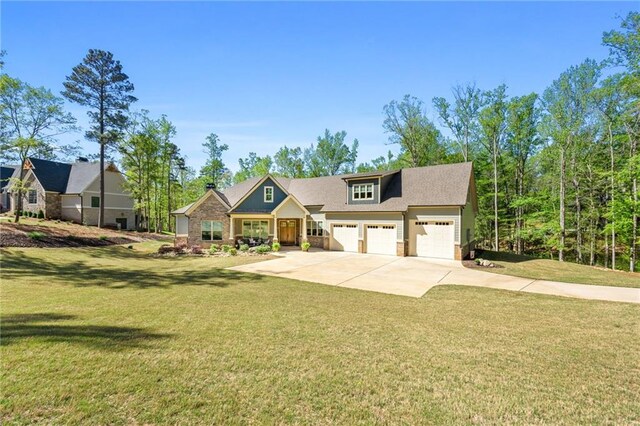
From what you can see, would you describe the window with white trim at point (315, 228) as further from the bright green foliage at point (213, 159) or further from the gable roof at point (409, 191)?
the bright green foliage at point (213, 159)

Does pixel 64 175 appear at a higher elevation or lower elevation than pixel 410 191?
higher

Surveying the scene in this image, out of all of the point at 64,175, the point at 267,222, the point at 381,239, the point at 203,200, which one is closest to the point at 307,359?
the point at 381,239

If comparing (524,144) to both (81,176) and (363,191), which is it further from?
(81,176)

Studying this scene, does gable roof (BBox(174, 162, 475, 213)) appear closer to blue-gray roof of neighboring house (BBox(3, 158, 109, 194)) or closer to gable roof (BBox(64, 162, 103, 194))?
gable roof (BBox(64, 162, 103, 194))

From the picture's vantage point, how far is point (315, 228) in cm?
2516

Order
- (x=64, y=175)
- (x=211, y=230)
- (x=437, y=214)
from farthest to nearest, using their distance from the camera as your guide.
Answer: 1. (x=64, y=175)
2. (x=211, y=230)
3. (x=437, y=214)

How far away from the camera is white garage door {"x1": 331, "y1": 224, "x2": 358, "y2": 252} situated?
22.5m

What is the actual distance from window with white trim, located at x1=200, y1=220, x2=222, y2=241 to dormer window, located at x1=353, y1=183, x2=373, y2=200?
1128cm

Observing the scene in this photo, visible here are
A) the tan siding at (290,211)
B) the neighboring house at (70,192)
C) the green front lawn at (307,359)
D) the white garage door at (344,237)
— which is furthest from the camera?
the neighboring house at (70,192)

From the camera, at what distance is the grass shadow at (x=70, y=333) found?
5228 mm

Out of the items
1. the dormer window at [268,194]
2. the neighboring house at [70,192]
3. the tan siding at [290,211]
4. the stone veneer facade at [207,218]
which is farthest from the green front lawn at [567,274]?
the neighboring house at [70,192]

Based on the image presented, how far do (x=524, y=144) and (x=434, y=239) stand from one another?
1783 centimetres

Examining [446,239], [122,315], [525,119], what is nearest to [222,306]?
[122,315]

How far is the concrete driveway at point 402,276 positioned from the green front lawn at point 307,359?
200 cm
